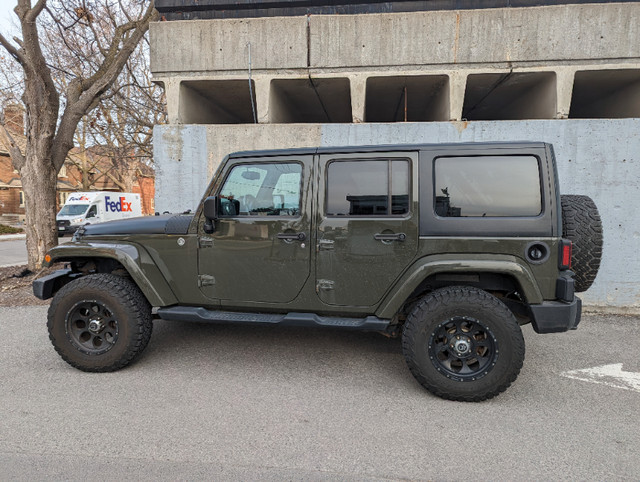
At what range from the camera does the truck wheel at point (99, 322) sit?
3.15m

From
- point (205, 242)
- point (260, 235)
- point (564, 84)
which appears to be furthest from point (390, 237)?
point (564, 84)

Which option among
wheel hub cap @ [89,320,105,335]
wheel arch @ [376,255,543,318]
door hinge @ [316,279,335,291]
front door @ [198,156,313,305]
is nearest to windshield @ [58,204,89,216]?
wheel hub cap @ [89,320,105,335]

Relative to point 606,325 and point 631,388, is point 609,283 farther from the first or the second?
point 631,388

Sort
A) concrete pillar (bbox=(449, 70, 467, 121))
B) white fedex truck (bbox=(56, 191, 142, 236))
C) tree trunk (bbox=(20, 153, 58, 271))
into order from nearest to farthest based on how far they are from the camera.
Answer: concrete pillar (bbox=(449, 70, 467, 121))
tree trunk (bbox=(20, 153, 58, 271))
white fedex truck (bbox=(56, 191, 142, 236))

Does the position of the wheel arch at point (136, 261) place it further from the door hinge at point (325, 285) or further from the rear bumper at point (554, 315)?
the rear bumper at point (554, 315)

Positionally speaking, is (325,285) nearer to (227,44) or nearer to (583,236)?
(583,236)

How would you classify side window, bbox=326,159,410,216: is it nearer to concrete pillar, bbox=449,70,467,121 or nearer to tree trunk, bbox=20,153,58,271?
concrete pillar, bbox=449,70,467,121

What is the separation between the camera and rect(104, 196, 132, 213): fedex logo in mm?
17031

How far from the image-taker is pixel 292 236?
302cm

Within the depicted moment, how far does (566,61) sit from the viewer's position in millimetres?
5227

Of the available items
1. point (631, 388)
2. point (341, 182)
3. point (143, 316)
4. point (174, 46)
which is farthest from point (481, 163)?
point (174, 46)

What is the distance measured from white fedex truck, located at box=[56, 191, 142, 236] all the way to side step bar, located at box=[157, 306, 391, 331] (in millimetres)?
14082

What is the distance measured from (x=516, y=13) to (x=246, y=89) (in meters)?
4.34

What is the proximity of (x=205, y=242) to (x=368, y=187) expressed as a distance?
1.50 m
